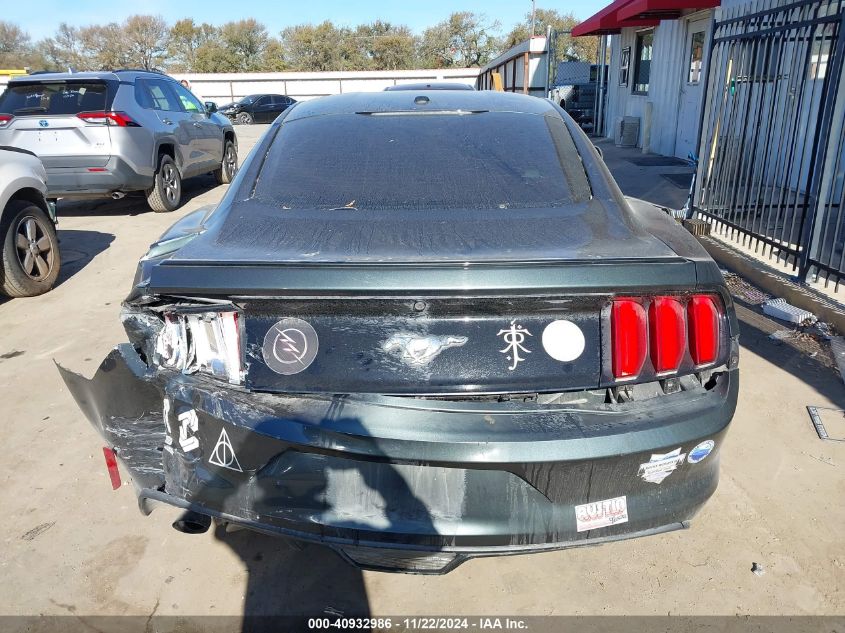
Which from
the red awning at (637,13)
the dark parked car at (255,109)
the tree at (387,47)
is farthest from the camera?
the tree at (387,47)

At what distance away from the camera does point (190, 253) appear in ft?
6.75

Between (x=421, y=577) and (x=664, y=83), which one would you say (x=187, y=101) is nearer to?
(x=664, y=83)

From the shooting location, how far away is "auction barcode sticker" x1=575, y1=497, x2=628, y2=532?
1.91 meters

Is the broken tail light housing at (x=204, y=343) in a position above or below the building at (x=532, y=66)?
below

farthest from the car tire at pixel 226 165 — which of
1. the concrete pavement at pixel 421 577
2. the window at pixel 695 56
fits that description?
the concrete pavement at pixel 421 577

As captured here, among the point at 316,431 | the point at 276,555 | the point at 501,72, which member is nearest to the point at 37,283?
the point at 276,555

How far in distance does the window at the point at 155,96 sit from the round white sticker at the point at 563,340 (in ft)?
26.9

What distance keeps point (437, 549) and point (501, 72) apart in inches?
1251

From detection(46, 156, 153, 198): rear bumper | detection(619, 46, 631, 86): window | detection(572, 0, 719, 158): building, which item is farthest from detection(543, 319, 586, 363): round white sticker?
detection(619, 46, 631, 86): window

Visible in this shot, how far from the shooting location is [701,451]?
1968mm

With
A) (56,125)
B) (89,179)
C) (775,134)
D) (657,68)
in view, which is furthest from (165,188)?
(657,68)

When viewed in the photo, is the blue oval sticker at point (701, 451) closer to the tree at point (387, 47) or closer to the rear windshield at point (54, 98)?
the rear windshield at point (54, 98)

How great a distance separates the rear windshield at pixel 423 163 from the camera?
251 centimetres

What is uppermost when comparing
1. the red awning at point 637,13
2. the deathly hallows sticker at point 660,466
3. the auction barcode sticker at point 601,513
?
the red awning at point 637,13
